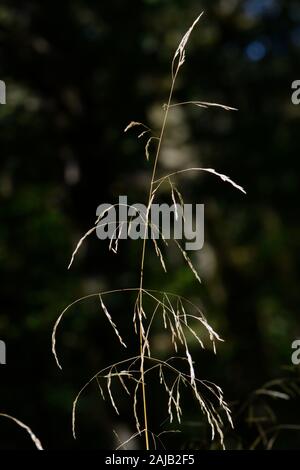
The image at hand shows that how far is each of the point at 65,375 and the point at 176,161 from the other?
8.13 feet

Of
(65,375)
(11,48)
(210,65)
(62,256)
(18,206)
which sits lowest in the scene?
(65,375)

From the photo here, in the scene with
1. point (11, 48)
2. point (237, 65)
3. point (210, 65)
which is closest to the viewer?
point (11, 48)

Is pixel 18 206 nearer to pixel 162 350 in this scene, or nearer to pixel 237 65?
pixel 162 350

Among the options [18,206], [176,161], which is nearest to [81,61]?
[18,206]

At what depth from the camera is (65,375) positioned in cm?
579

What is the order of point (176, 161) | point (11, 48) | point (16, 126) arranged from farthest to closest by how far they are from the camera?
point (176, 161) → point (16, 126) → point (11, 48)

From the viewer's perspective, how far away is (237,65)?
897cm

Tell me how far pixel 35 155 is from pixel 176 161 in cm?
198

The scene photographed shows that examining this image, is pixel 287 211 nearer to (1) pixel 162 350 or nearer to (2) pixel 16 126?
(1) pixel 162 350

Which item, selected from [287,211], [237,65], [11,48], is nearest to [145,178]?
[11,48]

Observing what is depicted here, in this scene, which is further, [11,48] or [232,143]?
[232,143]

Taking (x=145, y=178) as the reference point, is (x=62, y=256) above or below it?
below

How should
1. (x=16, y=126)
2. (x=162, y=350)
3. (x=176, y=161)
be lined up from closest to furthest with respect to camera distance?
1. (x=16, y=126)
2. (x=162, y=350)
3. (x=176, y=161)

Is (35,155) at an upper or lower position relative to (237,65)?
lower
